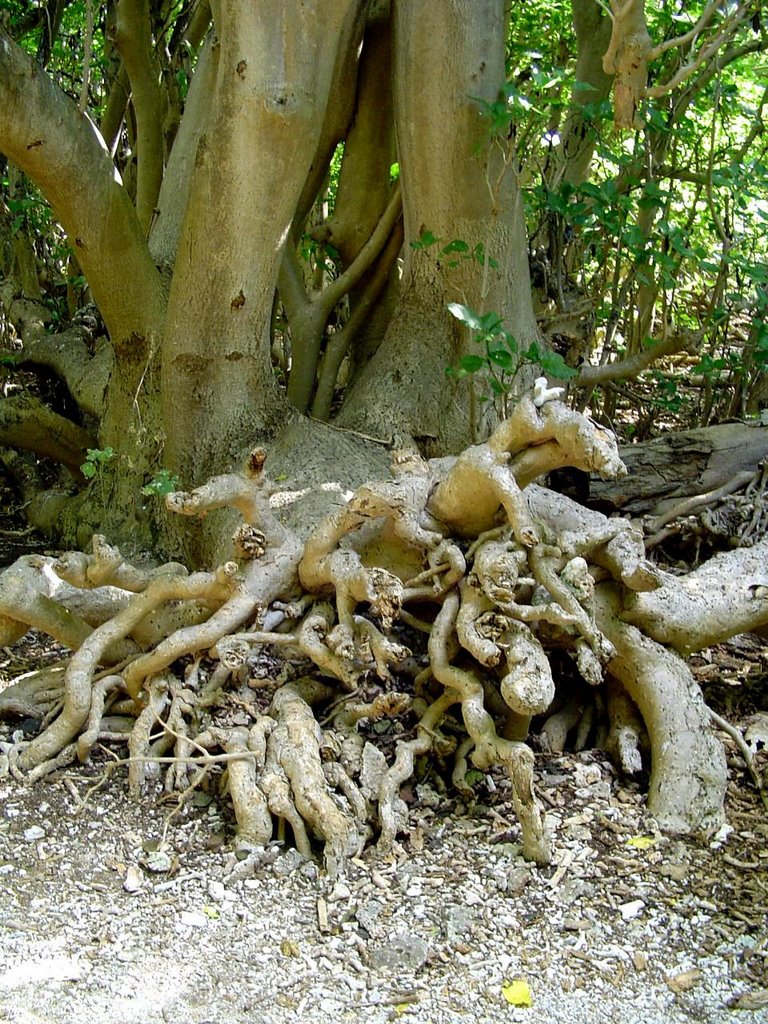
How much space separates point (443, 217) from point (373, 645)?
6.86 feet

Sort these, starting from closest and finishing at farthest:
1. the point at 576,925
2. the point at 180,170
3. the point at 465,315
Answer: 1. the point at 576,925
2. the point at 465,315
3. the point at 180,170

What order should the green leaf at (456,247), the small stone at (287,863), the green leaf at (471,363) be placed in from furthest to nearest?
the green leaf at (456,247) < the green leaf at (471,363) < the small stone at (287,863)

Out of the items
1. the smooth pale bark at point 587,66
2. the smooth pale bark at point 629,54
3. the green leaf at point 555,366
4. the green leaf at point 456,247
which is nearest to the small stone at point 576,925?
the green leaf at point 555,366

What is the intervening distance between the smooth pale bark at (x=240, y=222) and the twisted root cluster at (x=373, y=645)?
93 cm

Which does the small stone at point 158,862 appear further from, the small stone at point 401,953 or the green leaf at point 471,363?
the green leaf at point 471,363

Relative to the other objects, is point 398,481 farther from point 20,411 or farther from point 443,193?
point 20,411

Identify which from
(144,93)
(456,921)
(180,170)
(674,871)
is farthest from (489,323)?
(144,93)

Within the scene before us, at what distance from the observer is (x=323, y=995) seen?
2.48 metres

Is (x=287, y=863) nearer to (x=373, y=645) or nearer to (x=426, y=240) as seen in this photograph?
(x=373, y=645)

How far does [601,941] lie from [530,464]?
58.5 inches

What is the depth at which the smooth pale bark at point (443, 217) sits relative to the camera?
4.54 m

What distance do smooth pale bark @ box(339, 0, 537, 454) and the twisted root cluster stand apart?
3.14 feet

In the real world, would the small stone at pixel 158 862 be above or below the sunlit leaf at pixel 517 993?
above

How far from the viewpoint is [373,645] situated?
343cm
